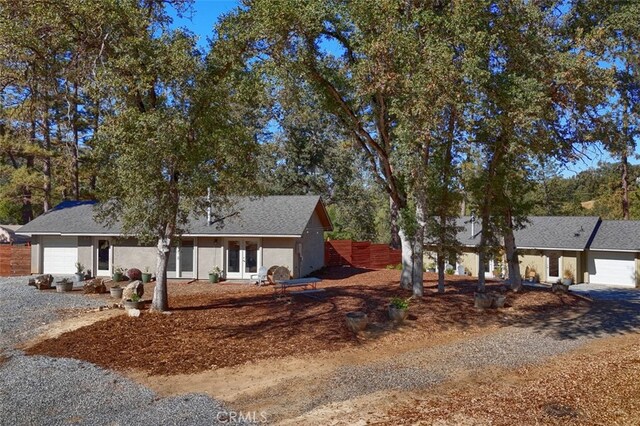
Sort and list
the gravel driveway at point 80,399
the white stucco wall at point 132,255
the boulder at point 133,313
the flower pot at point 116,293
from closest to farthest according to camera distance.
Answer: the gravel driveway at point 80,399, the boulder at point 133,313, the flower pot at point 116,293, the white stucco wall at point 132,255

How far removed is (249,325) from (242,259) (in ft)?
36.9

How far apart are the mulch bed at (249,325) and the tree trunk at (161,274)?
401 millimetres

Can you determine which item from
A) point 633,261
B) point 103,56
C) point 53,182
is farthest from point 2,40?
point 633,261

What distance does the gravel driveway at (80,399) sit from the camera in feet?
24.2

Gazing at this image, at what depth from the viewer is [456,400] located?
8062 millimetres

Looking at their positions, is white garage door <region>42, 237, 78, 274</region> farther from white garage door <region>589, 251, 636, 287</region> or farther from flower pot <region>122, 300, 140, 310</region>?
white garage door <region>589, 251, 636, 287</region>

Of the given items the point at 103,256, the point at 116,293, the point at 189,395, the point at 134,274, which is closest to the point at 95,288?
the point at 116,293

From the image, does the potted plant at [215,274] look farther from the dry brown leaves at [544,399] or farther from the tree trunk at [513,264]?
the dry brown leaves at [544,399]

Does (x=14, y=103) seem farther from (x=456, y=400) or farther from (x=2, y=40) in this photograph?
(x=456, y=400)

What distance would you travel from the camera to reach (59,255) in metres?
26.9

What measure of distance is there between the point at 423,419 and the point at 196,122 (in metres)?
9.95

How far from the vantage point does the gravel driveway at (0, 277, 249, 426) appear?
7379mm

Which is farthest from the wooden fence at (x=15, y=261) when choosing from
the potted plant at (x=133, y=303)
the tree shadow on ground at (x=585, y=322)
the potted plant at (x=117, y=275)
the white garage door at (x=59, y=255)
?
the tree shadow on ground at (x=585, y=322)

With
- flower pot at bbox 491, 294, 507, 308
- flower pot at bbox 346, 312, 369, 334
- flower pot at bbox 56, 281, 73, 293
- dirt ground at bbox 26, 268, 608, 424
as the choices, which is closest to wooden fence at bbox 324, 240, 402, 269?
dirt ground at bbox 26, 268, 608, 424
